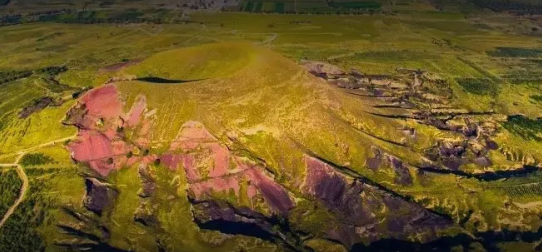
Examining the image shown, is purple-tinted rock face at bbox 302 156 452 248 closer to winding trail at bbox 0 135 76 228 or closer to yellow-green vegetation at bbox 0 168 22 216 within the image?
winding trail at bbox 0 135 76 228

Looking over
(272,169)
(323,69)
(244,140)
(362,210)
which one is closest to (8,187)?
(244,140)

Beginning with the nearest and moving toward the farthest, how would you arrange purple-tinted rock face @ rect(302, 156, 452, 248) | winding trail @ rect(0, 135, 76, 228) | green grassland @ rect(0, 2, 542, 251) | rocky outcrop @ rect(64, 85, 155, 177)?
purple-tinted rock face @ rect(302, 156, 452, 248)
green grassland @ rect(0, 2, 542, 251)
winding trail @ rect(0, 135, 76, 228)
rocky outcrop @ rect(64, 85, 155, 177)

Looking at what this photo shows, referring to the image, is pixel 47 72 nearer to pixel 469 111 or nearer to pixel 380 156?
pixel 380 156

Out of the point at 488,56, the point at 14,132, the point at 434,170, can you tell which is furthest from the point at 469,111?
the point at 14,132

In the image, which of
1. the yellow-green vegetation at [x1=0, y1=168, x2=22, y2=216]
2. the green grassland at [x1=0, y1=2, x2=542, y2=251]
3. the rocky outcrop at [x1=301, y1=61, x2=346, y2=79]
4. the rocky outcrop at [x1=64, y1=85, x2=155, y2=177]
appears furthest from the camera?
the rocky outcrop at [x1=301, y1=61, x2=346, y2=79]

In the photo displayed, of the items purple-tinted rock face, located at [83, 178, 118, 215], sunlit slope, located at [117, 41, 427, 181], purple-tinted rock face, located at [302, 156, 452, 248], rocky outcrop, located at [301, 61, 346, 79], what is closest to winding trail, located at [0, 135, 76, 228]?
purple-tinted rock face, located at [83, 178, 118, 215]

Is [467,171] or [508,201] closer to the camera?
[508,201]
